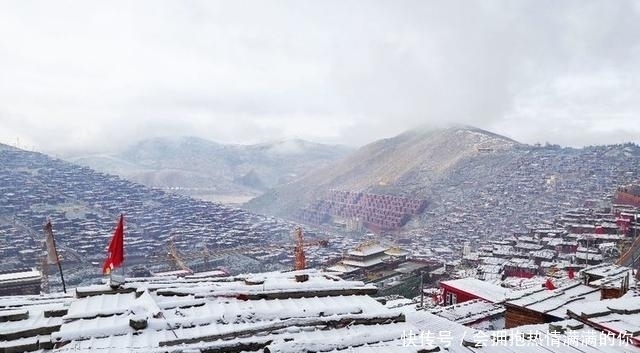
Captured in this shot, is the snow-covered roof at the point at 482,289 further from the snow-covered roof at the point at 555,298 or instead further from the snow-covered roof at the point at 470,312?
the snow-covered roof at the point at 555,298

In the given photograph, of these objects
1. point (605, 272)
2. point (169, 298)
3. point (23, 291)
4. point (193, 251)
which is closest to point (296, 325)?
point (169, 298)

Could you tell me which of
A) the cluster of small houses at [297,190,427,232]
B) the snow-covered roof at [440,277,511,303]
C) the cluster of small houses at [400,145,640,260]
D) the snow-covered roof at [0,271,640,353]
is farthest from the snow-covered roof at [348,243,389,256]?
the cluster of small houses at [297,190,427,232]

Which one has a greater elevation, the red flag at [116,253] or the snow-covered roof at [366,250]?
the red flag at [116,253]

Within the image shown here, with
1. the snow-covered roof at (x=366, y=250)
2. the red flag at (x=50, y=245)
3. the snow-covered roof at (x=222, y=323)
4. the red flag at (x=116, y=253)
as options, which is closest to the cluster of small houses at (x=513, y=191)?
the snow-covered roof at (x=366, y=250)

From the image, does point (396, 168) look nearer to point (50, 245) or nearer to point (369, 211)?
point (369, 211)

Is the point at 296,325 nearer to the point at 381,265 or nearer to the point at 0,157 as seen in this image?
the point at 381,265

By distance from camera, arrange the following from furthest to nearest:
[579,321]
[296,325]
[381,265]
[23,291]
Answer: [381,265]
[23,291]
[579,321]
[296,325]
